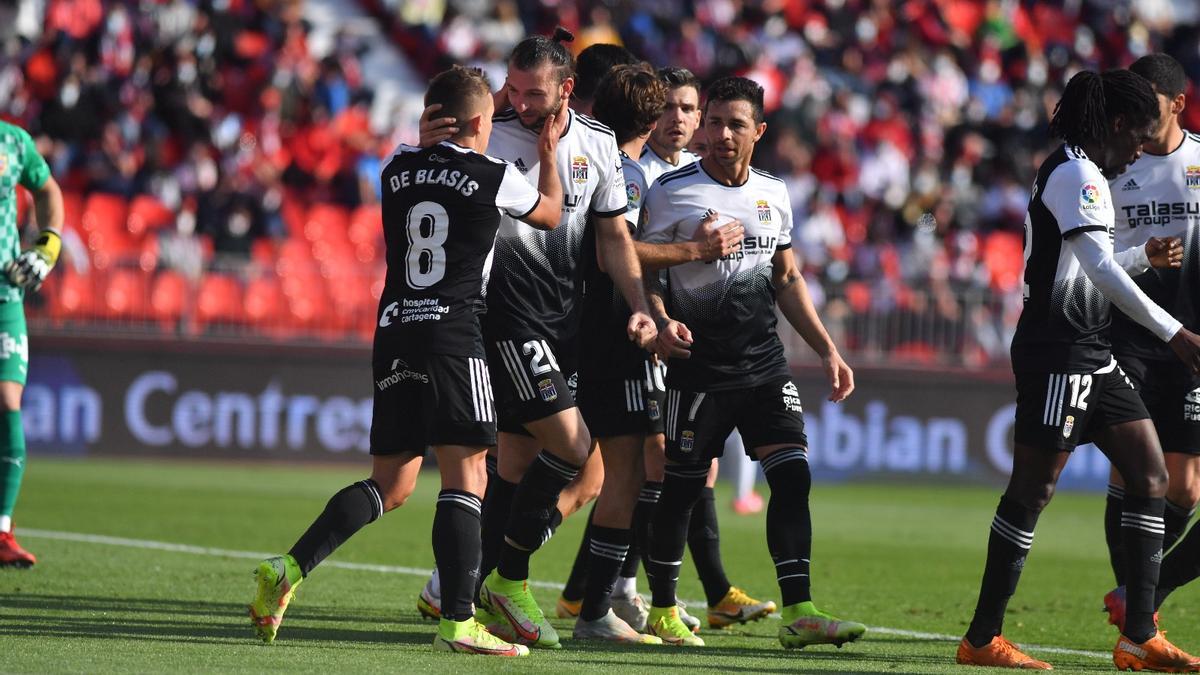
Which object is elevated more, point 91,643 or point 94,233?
point 94,233

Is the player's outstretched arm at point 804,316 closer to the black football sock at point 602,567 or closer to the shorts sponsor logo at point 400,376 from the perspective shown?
the black football sock at point 602,567

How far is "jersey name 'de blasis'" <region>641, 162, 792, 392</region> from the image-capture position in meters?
7.29

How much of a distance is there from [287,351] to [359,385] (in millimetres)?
835

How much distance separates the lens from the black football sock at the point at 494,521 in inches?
295

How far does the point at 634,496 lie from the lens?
7344 millimetres

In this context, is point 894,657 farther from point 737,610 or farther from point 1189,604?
point 1189,604

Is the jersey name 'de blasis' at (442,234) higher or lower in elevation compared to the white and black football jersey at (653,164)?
lower

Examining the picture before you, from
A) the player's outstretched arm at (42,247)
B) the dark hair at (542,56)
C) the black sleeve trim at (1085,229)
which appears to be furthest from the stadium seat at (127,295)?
the black sleeve trim at (1085,229)

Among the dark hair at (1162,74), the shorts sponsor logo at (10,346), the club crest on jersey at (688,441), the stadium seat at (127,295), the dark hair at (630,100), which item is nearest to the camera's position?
the club crest on jersey at (688,441)

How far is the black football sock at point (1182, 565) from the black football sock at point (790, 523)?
148 centimetres

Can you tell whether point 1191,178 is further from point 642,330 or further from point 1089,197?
point 642,330

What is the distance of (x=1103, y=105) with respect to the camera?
6488 millimetres

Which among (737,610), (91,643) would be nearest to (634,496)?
(737,610)

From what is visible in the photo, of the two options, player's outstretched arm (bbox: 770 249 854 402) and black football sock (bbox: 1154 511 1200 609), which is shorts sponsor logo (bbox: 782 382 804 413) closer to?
player's outstretched arm (bbox: 770 249 854 402)
